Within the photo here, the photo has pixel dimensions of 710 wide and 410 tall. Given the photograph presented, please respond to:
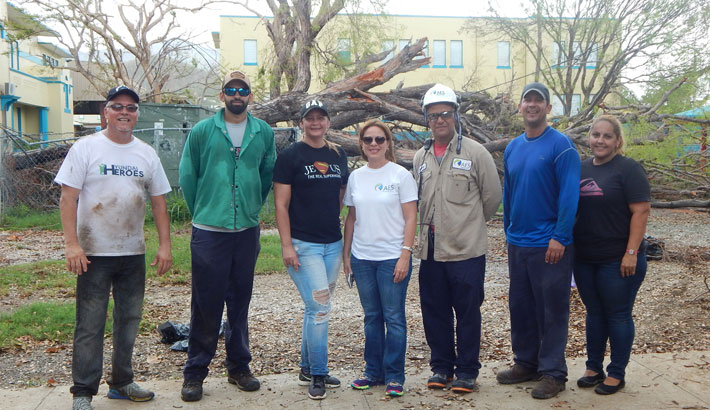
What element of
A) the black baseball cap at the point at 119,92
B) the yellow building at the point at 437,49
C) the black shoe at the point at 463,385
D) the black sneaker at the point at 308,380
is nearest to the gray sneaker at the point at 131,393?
the black sneaker at the point at 308,380

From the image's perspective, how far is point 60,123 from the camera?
33875mm

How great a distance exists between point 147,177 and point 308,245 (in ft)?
3.90

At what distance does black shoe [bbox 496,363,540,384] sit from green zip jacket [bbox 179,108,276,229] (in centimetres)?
212

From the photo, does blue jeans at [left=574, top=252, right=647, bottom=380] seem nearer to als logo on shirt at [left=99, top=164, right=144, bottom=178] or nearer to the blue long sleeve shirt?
the blue long sleeve shirt

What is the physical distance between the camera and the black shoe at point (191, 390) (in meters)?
4.21

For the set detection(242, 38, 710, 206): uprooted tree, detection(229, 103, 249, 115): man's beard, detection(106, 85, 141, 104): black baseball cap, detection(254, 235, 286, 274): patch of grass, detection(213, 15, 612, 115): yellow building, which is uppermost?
detection(213, 15, 612, 115): yellow building

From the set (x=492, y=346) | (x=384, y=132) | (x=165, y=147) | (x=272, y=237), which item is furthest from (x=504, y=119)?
(x=384, y=132)

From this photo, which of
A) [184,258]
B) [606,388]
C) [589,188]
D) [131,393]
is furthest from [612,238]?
[184,258]

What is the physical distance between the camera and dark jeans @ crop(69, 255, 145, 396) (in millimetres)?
4020

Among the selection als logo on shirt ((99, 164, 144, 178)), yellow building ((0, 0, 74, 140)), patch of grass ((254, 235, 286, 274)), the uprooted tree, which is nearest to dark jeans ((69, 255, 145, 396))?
als logo on shirt ((99, 164, 144, 178))

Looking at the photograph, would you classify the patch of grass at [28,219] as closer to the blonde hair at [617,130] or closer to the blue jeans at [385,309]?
the blue jeans at [385,309]

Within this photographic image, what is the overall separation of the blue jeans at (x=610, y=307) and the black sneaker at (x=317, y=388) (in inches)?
75.7

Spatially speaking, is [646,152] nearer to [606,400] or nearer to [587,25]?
[606,400]

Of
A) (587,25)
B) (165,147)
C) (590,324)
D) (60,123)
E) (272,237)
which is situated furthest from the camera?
(60,123)
